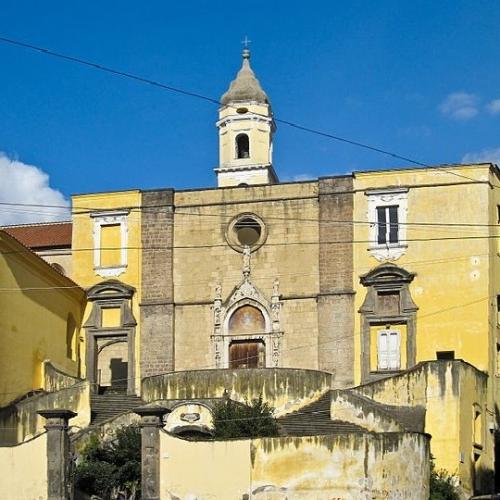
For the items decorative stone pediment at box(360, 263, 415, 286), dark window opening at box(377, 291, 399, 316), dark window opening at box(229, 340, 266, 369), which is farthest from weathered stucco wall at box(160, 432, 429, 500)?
dark window opening at box(229, 340, 266, 369)

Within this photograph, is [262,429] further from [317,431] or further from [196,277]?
[196,277]

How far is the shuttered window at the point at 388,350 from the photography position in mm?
46875

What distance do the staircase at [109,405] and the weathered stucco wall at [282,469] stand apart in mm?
7392

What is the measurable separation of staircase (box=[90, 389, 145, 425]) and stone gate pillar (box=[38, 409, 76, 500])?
5.79 meters

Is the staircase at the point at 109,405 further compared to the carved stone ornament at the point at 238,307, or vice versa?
the carved stone ornament at the point at 238,307

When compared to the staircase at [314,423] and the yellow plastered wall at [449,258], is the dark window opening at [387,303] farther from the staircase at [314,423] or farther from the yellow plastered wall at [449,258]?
the staircase at [314,423]

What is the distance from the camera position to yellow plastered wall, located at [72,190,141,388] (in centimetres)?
5009

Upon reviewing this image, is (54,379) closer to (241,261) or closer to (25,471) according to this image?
(241,261)

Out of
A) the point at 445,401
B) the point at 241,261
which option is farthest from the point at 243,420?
the point at 241,261

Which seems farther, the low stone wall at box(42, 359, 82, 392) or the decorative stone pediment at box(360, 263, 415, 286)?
the decorative stone pediment at box(360, 263, 415, 286)

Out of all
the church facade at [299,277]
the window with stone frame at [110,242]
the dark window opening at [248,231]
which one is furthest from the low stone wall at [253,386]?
the window with stone frame at [110,242]

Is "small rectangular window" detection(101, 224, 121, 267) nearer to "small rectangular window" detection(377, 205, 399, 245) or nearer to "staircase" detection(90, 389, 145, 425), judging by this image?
"staircase" detection(90, 389, 145, 425)

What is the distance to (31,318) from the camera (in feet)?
149

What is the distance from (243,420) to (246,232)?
13127 millimetres
